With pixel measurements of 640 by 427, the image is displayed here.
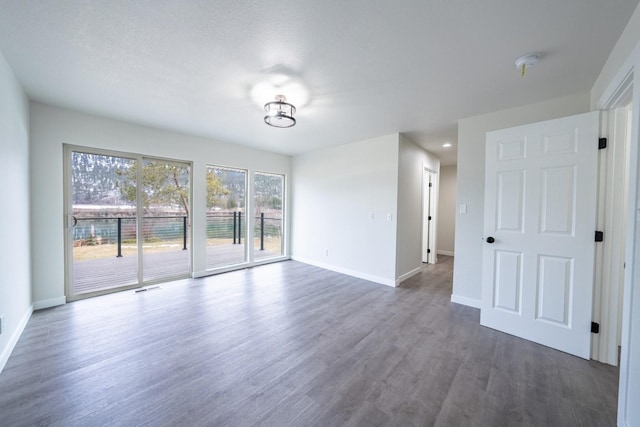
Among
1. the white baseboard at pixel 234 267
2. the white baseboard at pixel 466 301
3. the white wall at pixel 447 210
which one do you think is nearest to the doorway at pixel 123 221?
the white baseboard at pixel 234 267

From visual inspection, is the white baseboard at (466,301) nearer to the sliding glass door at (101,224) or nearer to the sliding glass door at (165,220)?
the sliding glass door at (165,220)

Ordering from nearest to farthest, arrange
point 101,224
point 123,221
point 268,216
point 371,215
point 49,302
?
1. point 49,302
2. point 101,224
3. point 123,221
4. point 371,215
5. point 268,216

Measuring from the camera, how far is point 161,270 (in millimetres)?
4090

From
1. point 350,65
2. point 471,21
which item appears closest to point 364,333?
point 350,65

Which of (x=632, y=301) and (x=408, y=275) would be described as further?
(x=408, y=275)

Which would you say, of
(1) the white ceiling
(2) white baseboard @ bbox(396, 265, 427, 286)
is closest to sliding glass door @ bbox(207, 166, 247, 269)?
(1) the white ceiling

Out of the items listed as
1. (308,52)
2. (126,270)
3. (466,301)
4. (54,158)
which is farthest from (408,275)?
(54,158)

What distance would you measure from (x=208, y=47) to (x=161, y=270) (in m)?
3.69

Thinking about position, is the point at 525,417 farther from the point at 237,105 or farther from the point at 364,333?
the point at 237,105

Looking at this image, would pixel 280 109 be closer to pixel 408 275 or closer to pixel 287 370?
pixel 287 370

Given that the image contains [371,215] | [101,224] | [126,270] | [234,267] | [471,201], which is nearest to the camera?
[471,201]

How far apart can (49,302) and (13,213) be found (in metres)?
1.42

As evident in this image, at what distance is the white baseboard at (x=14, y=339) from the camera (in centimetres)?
188

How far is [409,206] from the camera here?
166 inches
